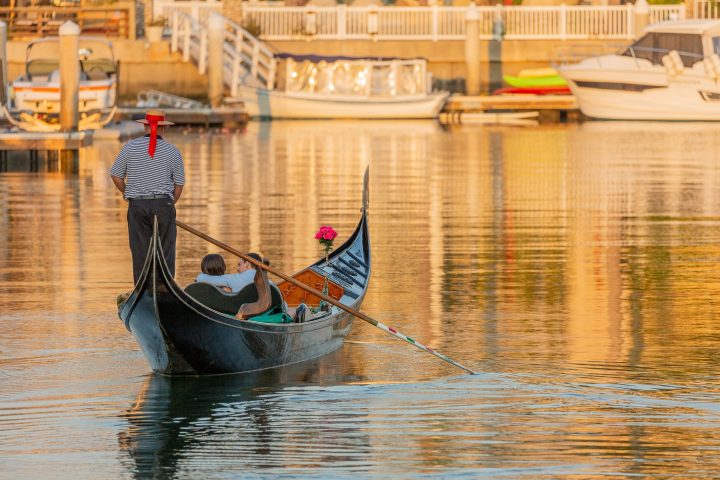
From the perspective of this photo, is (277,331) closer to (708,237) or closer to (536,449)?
(536,449)

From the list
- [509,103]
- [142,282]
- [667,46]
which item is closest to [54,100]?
[509,103]

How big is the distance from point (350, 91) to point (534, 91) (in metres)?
5.97

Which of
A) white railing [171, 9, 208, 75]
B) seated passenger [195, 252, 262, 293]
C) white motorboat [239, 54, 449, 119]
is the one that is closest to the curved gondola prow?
seated passenger [195, 252, 262, 293]

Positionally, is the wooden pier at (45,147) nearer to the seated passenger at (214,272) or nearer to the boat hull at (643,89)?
the seated passenger at (214,272)

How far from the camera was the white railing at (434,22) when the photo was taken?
61.8 m

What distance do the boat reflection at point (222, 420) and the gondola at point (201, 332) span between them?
11 cm

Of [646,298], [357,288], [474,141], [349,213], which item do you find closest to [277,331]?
[357,288]

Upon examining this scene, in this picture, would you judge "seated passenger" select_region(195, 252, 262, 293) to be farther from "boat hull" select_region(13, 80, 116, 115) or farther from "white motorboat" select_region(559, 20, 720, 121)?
"white motorboat" select_region(559, 20, 720, 121)

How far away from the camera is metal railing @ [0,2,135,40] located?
2286 inches

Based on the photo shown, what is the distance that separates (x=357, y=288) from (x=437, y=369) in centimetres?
204

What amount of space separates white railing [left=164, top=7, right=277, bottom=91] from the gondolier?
146 feet

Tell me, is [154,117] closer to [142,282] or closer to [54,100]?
[142,282]

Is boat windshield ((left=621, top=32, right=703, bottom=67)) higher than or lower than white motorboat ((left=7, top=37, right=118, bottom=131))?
higher

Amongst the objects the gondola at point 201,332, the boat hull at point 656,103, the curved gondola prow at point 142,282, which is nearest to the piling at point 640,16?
the boat hull at point 656,103
